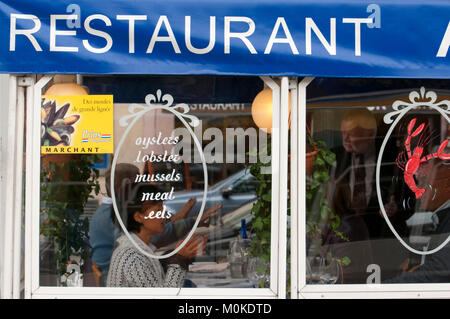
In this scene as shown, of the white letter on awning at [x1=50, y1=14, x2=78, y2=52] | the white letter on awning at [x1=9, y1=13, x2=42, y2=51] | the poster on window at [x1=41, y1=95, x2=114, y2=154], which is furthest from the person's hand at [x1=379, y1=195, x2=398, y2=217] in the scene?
the white letter on awning at [x1=9, y1=13, x2=42, y2=51]

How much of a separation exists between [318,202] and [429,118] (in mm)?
892

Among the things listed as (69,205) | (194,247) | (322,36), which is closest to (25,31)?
(69,205)

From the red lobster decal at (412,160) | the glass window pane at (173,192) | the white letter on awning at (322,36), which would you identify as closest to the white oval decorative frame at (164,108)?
the glass window pane at (173,192)

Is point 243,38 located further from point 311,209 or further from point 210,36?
point 311,209

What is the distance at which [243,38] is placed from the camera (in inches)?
137

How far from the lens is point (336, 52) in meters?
3.48

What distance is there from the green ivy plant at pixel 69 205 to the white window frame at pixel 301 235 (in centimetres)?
124

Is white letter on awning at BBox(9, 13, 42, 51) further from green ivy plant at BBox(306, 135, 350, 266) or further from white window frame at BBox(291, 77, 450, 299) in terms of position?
green ivy plant at BBox(306, 135, 350, 266)

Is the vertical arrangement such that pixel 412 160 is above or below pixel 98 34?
below

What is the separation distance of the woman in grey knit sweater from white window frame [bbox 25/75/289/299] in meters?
0.07

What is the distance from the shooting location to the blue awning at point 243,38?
3.46m

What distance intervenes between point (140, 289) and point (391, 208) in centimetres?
166

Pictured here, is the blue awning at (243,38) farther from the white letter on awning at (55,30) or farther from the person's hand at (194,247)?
the person's hand at (194,247)

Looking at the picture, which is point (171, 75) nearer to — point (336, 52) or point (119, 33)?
point (119, 33)
